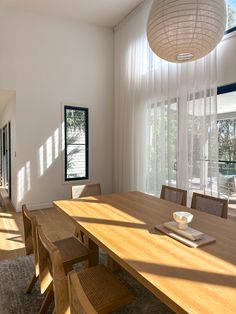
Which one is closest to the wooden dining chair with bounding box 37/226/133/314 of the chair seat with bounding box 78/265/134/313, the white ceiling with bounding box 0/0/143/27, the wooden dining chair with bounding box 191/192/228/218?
the chair seat with bounding box 78/265/134/313

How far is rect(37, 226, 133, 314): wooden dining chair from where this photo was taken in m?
1.19

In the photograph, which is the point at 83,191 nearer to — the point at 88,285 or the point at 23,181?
the point at 88,285

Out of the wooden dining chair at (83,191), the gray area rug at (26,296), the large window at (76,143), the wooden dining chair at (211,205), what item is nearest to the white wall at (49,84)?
the large window at (76,143)

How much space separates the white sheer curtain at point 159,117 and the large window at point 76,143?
728 mm

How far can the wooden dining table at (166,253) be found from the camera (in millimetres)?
939

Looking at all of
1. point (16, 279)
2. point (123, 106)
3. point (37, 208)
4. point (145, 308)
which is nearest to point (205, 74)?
point (123, 106)

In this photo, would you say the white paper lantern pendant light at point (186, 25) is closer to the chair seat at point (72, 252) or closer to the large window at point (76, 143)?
the chair seat at point (72, 252)

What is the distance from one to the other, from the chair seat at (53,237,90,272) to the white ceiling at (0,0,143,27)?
13.9 ft

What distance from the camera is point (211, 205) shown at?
7.28 feet

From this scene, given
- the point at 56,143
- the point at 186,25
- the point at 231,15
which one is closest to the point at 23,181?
the point at 56,143

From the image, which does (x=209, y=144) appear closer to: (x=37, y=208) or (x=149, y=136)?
(x=149, y=136)

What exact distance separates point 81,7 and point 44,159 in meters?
3.04

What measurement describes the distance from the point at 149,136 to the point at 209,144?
1.31 meters

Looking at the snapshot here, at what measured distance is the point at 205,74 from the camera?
10.6 ft
